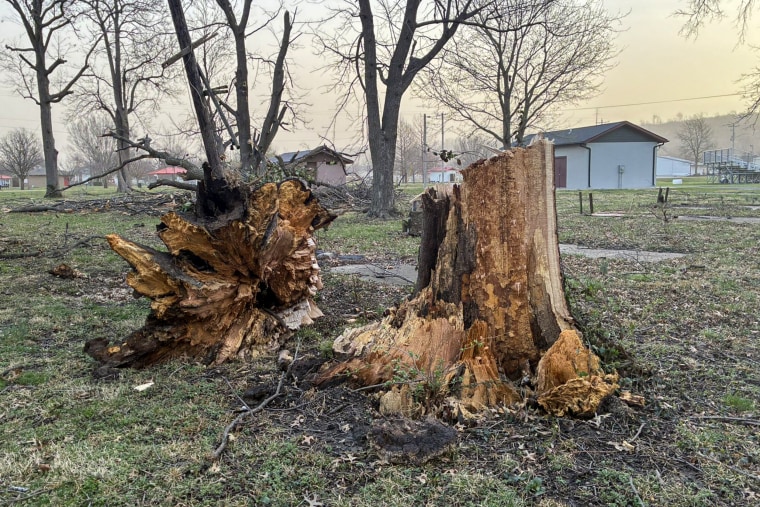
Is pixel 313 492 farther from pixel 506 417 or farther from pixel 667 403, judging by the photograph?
pixel 667 403

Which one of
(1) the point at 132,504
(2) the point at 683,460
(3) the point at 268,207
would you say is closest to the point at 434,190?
(3) the point at 268,207

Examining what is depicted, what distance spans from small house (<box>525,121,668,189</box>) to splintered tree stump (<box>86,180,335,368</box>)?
36.8 m

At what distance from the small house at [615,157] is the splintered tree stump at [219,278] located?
36.8 m

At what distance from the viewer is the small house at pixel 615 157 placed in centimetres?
3794

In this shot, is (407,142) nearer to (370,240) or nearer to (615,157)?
(615,157)

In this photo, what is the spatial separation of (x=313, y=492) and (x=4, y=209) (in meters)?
18.9

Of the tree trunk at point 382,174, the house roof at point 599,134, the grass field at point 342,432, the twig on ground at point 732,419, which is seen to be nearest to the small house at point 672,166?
the house roof at point 599,134

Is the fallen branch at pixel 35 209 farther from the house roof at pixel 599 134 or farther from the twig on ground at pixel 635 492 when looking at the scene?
the house roof at pixel 599 134

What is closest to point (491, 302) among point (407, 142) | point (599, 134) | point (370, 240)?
point (370, 240)

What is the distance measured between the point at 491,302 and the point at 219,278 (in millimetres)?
2077

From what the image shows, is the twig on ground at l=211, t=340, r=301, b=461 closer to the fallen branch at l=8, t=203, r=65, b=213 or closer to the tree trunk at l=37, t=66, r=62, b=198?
the fallen branch at l=8, t=203, r=65, b=213

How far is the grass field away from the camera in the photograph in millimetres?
2168

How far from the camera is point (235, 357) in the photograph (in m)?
3.88

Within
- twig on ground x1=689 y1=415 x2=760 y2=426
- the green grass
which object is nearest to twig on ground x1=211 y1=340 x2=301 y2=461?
twig on ground x1=689 y1=415 x2=760 y2=426
